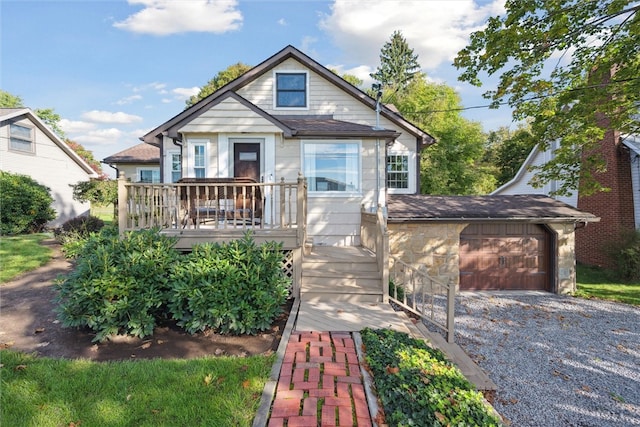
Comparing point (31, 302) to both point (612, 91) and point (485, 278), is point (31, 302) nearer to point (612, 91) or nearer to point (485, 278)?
point (485, 278)

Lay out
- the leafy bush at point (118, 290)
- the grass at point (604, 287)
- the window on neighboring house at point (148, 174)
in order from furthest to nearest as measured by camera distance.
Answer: the window on neighboring house at point (148, 174), the grass at point (604, 287), the leafy bush at point (118, 290)

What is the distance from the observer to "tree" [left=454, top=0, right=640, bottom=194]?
739 centimetres

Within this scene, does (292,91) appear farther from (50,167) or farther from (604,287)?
(50,167)

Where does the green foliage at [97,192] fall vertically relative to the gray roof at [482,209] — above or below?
above

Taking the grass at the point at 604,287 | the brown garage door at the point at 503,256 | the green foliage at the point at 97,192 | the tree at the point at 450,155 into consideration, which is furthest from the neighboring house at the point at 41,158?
the grass at the point at 604,287

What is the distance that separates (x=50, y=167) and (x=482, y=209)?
2182 centimetres

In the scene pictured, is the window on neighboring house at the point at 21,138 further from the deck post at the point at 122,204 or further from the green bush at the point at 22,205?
the deck post at the point at 122,204

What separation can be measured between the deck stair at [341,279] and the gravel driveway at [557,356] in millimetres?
2011

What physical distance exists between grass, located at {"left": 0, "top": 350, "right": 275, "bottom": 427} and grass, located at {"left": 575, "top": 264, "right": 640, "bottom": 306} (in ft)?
35.8

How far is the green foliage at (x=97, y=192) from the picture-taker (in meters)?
15.4

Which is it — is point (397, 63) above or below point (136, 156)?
above

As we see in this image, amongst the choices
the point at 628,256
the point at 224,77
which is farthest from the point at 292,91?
the point at 224,77

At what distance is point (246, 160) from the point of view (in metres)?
8.64

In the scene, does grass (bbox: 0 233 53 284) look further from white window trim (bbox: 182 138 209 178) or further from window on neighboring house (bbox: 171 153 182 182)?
white window trim (bbox: 182 138 209 178)
